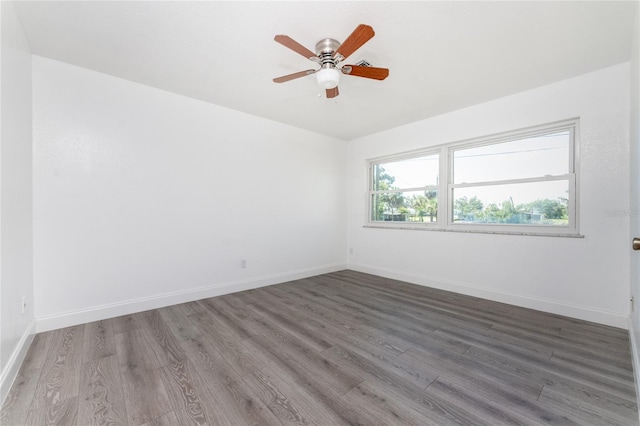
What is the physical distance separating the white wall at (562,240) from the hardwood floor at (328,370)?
0.29 m

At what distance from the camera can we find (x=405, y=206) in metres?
4.34

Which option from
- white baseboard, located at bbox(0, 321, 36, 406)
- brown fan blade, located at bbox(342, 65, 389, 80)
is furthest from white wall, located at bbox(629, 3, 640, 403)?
white baseboard, located at bbox(0, 321, 36, 406)

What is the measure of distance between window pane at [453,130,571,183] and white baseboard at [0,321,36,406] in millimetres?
4582

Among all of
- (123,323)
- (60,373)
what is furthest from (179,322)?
(60,373)

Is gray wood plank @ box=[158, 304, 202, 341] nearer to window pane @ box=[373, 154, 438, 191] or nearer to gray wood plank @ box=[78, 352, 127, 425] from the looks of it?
gray wood plank @ box=[78, 352, 127, 425]

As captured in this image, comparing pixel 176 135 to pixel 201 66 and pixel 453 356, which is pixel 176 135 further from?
pixel 453 356

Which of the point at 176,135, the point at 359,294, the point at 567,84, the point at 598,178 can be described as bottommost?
the point at 359,294

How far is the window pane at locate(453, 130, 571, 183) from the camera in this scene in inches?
114

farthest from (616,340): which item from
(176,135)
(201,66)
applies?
(176,135)

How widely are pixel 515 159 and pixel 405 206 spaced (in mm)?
1599

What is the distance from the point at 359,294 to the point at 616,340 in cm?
234

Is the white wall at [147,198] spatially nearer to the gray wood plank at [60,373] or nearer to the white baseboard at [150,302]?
the white baseboard at [150,302]

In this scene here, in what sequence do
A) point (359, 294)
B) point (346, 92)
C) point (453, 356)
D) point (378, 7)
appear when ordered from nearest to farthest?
point (378, 7), point (453, 356), point (346, 92), point (359, 294)

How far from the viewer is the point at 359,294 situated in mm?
3449
